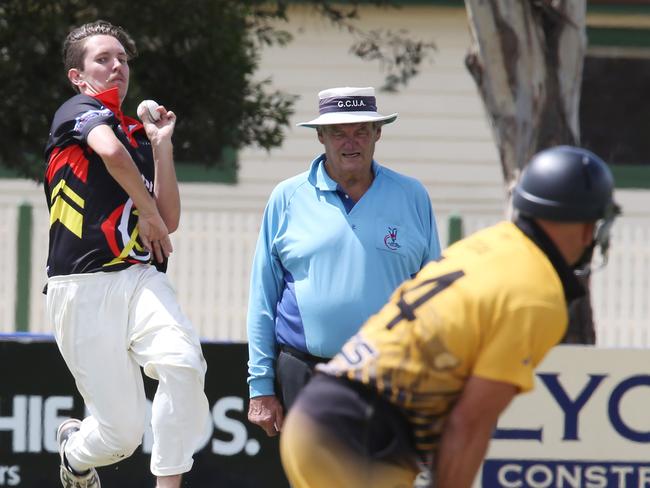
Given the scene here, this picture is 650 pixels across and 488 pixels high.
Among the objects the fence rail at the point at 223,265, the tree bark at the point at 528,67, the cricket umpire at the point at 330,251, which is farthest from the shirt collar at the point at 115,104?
the fence rail at the point at 223,265

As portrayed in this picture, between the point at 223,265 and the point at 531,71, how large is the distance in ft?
11.8

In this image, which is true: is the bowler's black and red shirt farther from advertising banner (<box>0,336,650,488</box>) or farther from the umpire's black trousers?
advertising banner (<box>0,336,650,488</box>)

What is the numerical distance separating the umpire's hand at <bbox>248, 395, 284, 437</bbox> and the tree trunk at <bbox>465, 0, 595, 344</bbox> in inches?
167

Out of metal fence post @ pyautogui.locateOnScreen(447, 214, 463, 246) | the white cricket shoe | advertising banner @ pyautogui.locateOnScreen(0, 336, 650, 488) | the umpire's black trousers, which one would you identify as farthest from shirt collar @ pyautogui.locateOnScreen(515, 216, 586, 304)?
metal fence post @ pyautogui.locateOnScreen(447, 214, 463, 246)

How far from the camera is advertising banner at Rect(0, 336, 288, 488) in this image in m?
7.10

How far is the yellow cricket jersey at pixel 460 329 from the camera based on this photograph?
3.48m

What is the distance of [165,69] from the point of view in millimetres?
10617

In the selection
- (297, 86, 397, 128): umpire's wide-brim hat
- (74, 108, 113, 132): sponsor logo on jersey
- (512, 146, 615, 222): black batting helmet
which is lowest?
(512, 146, 615, 222): black batting helmet

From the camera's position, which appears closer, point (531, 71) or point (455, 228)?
point (531, 71)

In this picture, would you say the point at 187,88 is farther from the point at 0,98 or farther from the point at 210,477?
the point at 210,477

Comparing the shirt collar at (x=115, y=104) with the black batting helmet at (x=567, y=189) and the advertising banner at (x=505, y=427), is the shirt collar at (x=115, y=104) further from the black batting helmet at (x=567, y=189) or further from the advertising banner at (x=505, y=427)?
the black batting helmet at (x=567, y=189)

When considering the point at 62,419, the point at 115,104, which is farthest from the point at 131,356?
the point at 62,419

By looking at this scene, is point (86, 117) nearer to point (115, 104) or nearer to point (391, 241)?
point (115, 104)

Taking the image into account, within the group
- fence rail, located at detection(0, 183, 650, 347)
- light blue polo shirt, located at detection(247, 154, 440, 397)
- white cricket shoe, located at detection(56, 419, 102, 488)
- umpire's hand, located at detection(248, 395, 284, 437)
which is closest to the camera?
light blue polo shirt, located at detection(247, 154, 440, 397)
